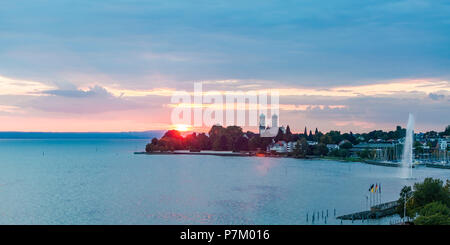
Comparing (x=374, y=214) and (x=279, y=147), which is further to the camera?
(x=279, y=147)

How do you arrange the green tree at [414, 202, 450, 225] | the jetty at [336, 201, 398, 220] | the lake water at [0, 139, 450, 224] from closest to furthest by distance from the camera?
the green tree at [414, 202, 450, 225], the jetty at [336, 201, 398, 220], the lake water at [0, 139, 450, 224]

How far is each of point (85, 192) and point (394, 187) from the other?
41599 mm

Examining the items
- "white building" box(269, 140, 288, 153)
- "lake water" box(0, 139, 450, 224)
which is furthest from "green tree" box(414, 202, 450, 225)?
"white building" box(269, 140, 288, 153)

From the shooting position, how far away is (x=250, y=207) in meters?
42.4

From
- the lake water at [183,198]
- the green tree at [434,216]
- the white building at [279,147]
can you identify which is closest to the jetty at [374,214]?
the lake water at [183,198]

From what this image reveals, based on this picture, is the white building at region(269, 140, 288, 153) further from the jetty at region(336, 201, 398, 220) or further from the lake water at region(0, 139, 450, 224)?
the jetty at region(336, 201, 398, 220)

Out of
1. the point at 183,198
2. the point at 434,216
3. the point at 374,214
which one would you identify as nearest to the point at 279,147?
the point at 183,198

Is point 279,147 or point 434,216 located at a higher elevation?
point 279,147

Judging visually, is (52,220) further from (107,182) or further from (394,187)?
(394,187)

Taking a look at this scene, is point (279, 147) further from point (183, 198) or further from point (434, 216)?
point (434, 216)

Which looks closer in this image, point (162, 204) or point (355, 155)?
point (162, 204)
